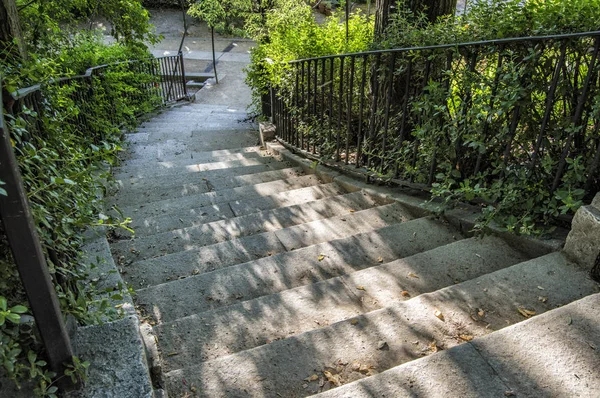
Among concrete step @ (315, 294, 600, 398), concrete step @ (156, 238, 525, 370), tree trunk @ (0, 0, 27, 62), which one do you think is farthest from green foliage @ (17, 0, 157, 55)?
concrete step @ (315, 294, 600, 398)

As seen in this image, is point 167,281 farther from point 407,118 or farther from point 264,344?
point 407,118

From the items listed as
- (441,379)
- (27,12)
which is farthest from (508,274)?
(27,12)

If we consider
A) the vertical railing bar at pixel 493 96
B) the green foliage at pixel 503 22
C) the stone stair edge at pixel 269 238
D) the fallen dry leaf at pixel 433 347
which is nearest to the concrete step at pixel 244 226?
the stone stair edge at pixel 269 238

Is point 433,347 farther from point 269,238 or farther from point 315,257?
point 269,238

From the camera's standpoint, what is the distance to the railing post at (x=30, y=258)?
103 cm

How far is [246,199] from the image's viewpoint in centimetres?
402

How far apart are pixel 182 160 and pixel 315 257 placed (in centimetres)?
372

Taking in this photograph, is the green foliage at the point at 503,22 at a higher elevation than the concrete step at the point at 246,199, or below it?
higher

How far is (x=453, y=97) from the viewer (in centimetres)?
285

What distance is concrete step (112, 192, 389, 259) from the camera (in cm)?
307

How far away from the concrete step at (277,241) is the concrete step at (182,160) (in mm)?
2978

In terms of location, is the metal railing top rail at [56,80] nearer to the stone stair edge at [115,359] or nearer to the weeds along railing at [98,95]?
the weeds along railing at [98,95]

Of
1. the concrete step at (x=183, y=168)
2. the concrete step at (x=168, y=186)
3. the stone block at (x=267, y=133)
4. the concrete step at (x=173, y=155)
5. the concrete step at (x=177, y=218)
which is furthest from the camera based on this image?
the stone block at (x=267, y=133)

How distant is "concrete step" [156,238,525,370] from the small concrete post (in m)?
0.32
